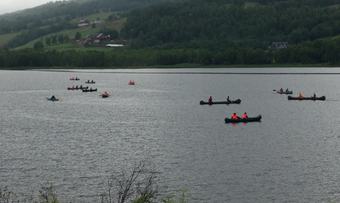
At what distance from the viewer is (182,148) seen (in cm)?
8088

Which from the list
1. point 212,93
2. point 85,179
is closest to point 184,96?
point 212,93

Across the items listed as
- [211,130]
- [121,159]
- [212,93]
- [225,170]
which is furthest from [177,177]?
[212,93]

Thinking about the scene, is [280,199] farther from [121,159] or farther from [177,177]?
Answer: [121,159]

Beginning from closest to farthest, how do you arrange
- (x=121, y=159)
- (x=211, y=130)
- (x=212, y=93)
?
1. (x=121, y=159)
2. (x=211, y=130)
3. (x=212, y=93)

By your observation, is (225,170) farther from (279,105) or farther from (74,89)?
(74,89)

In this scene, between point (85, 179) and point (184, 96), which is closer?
point (85, 179)

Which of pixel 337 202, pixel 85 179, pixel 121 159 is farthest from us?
pixel 121 159

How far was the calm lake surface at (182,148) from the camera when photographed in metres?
60.0

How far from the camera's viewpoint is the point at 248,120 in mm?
107938

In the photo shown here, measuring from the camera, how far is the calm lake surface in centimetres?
6000

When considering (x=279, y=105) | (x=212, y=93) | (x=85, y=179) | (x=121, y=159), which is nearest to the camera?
(x=85, y=179)

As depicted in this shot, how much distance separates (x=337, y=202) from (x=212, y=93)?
128508mm

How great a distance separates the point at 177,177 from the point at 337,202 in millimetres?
15886

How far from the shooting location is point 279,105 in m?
142
